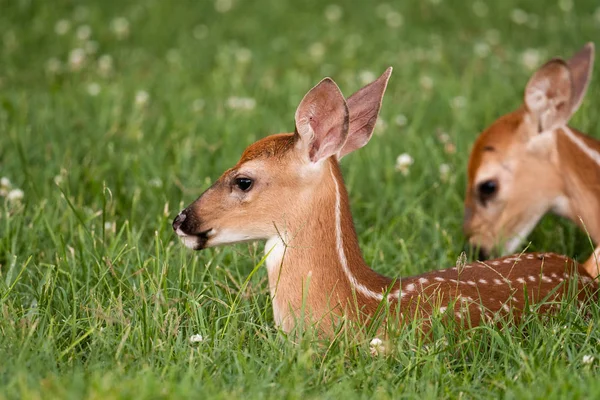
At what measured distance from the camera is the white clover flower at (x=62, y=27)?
799 cm

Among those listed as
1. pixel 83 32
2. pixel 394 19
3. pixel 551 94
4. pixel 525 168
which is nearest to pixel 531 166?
pixel 525 168

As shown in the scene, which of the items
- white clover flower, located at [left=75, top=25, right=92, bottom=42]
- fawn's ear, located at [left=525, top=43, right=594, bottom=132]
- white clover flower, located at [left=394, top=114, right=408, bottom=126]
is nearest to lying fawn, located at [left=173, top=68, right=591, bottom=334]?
fawn's ear, located at [left=525, top=43, right=594, bottom=132]

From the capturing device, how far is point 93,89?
674 cm

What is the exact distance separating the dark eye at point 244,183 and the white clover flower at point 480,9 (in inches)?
222

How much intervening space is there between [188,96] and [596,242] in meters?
3.04

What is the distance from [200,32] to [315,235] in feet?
17.0

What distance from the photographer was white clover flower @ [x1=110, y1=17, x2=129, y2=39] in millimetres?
8148

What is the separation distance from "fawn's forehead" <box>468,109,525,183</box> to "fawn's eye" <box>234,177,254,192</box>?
1642 mm

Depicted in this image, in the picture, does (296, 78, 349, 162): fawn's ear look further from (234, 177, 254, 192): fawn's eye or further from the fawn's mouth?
the fawn's mouth

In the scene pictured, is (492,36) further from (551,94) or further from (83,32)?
(551,94)

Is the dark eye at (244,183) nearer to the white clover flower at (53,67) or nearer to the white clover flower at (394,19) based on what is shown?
the white clover flower at (53,67)

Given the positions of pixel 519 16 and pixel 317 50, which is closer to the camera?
pixel 317 50

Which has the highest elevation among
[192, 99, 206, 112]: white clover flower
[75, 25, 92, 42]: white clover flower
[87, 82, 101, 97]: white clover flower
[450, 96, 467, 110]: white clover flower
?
[75, 25, 92, 42]: white clover flower

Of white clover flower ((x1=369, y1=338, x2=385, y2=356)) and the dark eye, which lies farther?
the dark eye
